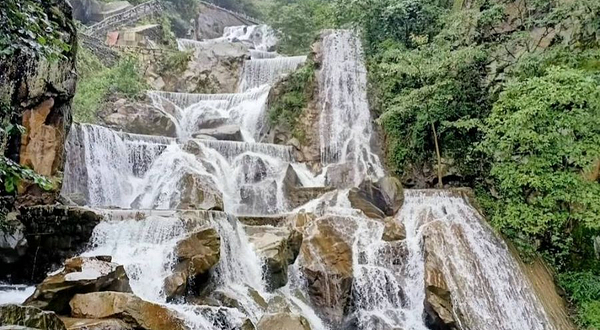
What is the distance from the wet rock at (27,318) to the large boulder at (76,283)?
1.19m

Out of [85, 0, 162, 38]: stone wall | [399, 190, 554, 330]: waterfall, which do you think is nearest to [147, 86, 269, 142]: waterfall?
[85, 0, 162, 38]: stone wall

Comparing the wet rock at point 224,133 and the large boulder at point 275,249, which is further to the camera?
the wet rock at point 224,133

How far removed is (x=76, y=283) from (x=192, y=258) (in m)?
2.16

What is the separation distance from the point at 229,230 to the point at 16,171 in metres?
6.32

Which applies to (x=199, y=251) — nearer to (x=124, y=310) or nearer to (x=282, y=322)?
(x=282, y=322)

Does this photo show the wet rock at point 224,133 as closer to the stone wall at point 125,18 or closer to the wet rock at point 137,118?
the wet rock at point 137,118

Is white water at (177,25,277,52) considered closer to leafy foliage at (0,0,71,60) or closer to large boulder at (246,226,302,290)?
large boulder at (246,226,302,290)

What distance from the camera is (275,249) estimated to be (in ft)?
31.0

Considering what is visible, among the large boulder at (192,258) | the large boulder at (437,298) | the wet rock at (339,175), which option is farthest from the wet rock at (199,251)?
the wet rock at (339,175)

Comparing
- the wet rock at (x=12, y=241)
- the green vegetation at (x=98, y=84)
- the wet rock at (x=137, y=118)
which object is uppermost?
the green vegetation at (x=98, y=84)

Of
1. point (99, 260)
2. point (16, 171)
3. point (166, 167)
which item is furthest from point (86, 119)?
point (16, 171)

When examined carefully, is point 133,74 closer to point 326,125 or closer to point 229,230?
point 326,125

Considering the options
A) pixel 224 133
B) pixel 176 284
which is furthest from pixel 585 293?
pixel 224 133

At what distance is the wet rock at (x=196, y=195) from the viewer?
39.5 ft
